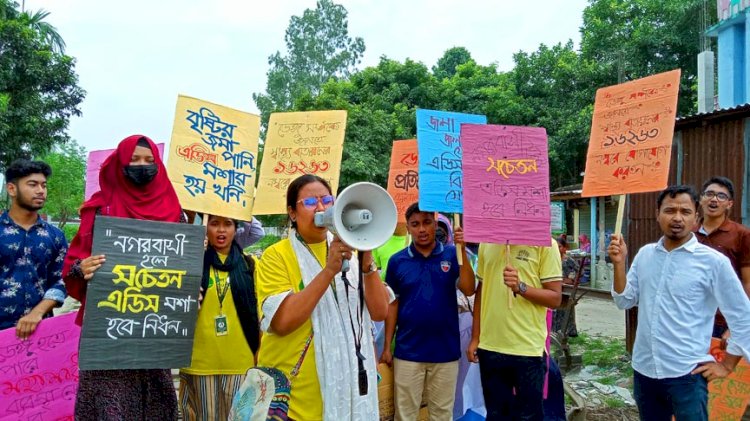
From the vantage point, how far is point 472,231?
134 inches

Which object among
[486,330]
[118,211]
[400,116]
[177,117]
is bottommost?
[486,330]

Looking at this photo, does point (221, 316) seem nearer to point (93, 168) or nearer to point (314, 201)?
point (314, 201)

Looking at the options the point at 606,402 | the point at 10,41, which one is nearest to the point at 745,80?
the point at 606,402

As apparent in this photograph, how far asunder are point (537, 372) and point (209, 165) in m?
2.44

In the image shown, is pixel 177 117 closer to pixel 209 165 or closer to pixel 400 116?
pixel 209 165

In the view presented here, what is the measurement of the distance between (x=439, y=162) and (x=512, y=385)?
1587 millimetres

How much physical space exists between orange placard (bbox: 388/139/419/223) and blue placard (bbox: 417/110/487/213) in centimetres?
70

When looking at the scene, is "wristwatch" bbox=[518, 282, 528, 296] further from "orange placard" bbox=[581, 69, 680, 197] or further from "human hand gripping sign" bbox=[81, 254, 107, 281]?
"human hand gripping sign" bbox=[81, 254, 107, 281]

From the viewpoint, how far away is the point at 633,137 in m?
3.44

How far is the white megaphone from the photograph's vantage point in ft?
6.47

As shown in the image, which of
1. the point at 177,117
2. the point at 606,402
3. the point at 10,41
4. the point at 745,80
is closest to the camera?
the point at 177,117

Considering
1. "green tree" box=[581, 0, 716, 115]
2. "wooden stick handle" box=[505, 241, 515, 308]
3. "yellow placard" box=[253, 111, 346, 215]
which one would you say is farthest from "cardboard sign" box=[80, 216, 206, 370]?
"green tree" box=[581, 0, 716, 115]

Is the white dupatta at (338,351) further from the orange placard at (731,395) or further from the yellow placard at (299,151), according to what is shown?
the orange placard at (731,395)

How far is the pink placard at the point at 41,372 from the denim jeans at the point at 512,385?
2460 millimetres
